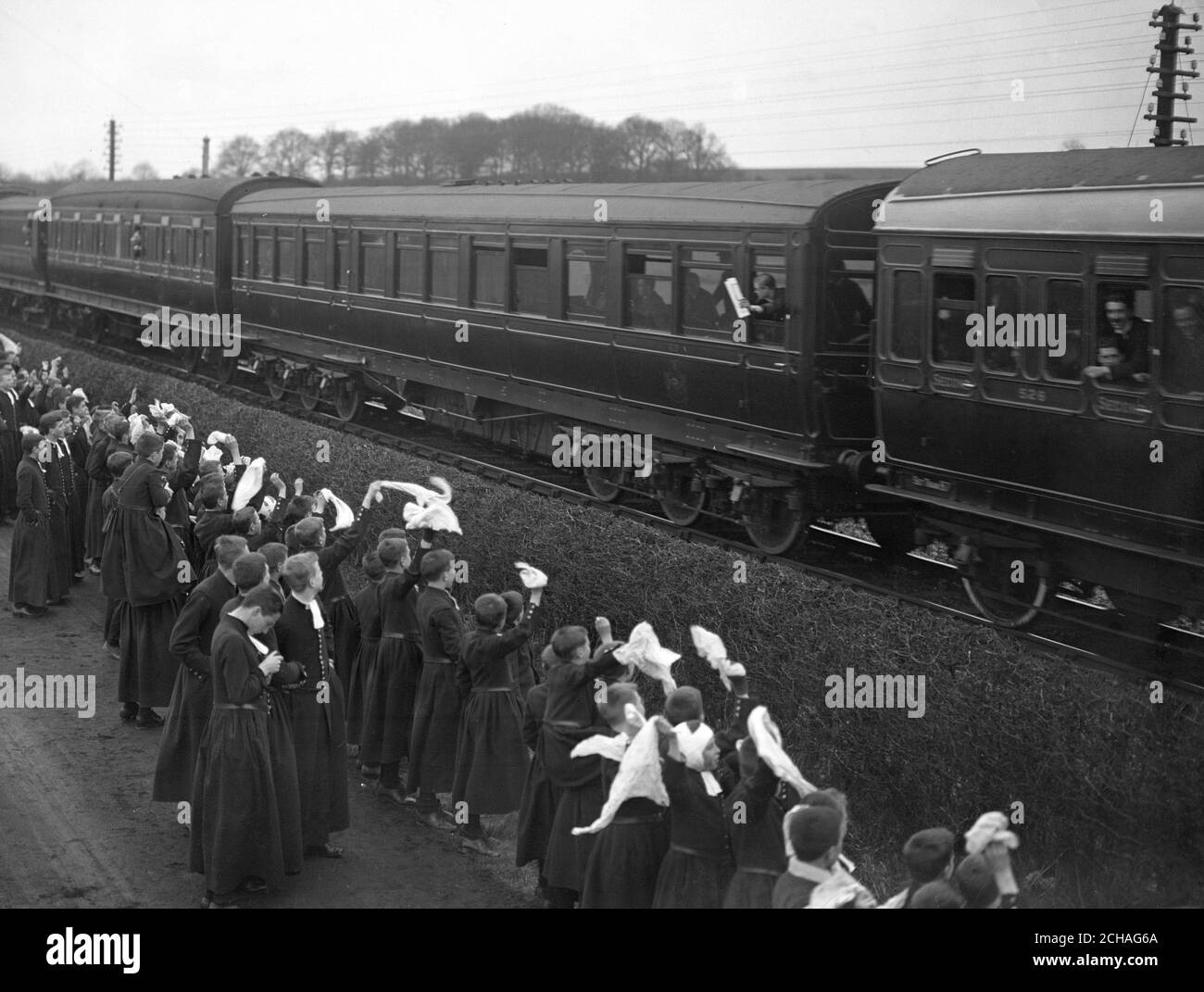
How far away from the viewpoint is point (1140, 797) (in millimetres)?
6105

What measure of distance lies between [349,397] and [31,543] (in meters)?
9.37

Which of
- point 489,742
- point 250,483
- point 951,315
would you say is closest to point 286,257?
point 250,483

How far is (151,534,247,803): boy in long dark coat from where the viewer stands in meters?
7.24

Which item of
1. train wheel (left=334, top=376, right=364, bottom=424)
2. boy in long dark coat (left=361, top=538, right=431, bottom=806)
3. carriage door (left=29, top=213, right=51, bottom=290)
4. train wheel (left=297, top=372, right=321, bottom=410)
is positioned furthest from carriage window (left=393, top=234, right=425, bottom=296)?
carriage door (left=29, top=213, right=51, bottom=290)

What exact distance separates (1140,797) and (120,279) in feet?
87.4

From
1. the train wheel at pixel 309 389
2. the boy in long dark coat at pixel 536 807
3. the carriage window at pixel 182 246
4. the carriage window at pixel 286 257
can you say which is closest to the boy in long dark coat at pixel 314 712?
the boy in long dark coat at pixel 536 807

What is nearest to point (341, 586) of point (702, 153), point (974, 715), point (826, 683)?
point (826, 683)

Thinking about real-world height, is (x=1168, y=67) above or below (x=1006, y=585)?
above

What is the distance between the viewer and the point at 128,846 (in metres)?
7.52

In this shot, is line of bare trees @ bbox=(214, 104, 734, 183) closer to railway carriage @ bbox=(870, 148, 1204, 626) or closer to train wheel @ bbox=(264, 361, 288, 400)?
train wheel @ bbox=(264, 361, 288, 400)

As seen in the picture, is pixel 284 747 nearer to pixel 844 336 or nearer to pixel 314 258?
pixel 844 336

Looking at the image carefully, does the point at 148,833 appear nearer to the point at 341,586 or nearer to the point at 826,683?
the point at 341,586

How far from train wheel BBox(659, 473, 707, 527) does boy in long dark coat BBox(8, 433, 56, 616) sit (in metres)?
5.76

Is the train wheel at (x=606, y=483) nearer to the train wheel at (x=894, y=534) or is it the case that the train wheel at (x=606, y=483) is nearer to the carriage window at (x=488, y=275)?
the carriage window at (x=488, y=275)
